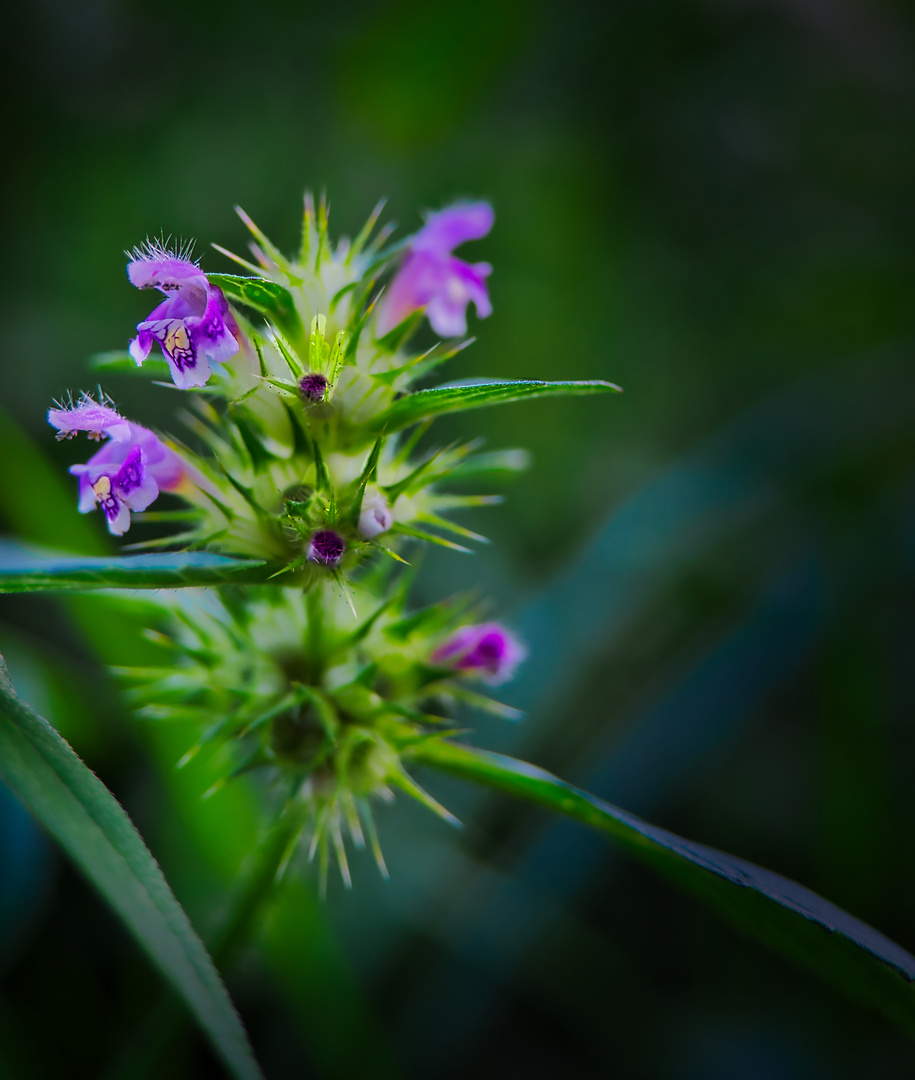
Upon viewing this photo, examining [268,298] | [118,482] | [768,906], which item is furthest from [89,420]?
[768,906]

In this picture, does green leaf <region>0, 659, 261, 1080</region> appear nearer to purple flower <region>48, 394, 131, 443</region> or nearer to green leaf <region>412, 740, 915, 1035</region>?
purple flower <region>48, 394, 131, 443</region>

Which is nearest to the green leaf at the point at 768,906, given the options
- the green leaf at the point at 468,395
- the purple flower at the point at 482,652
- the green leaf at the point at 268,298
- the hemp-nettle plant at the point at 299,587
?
the hemp-nettle plant at the point at 299,587

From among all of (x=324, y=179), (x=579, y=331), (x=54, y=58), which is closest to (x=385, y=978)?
(x=579, y=331)

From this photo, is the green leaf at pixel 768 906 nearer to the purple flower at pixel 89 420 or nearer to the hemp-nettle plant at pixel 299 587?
the hemp-nettle plant at pixel 299 587

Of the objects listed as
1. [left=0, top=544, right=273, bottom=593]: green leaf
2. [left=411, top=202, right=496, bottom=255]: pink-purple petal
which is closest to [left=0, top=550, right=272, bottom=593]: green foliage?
[left=0, top=544, right=273, bottom=593]: green leaf

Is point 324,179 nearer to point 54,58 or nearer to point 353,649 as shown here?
point 54,58

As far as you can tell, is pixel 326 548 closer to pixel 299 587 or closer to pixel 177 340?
pixel 299 587
